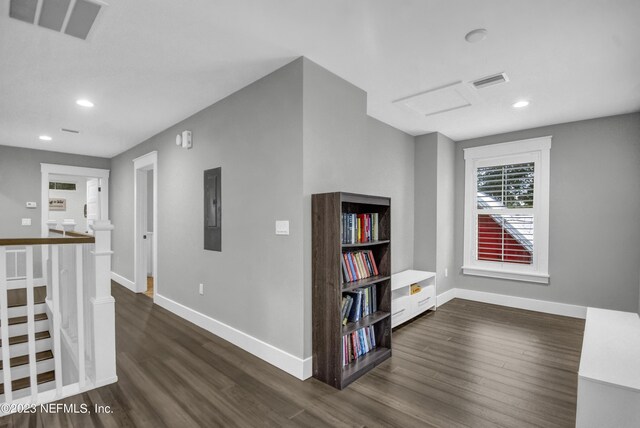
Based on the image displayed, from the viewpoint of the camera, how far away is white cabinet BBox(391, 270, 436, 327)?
11.6 feet

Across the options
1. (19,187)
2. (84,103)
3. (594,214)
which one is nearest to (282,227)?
(84,103)

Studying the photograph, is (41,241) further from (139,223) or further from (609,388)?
(609,388)

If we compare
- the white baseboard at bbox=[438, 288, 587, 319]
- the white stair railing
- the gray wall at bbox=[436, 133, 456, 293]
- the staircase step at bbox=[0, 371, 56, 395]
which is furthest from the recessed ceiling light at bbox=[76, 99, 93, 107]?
the white baseboard at bbox=[438, 288, 587, 319]

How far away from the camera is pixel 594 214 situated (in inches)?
152

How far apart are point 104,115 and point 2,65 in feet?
4.10

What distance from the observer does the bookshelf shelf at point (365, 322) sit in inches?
96.1

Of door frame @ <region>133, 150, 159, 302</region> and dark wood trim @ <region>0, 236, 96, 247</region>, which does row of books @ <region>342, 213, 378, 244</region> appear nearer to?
dark wood trim @ <region>0, 236, 96, 247</region>

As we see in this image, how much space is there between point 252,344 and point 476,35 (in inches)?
122

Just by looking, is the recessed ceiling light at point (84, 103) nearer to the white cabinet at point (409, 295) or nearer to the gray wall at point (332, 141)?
the gray wall at point (332, 141)

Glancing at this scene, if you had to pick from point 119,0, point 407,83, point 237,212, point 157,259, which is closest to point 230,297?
point 237,212

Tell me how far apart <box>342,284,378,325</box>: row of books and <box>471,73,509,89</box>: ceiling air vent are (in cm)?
216

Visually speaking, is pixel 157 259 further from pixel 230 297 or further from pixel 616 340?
pixel 616 340

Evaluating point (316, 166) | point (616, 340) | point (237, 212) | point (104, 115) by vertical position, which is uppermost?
point (104, 115)

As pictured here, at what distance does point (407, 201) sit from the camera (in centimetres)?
459
